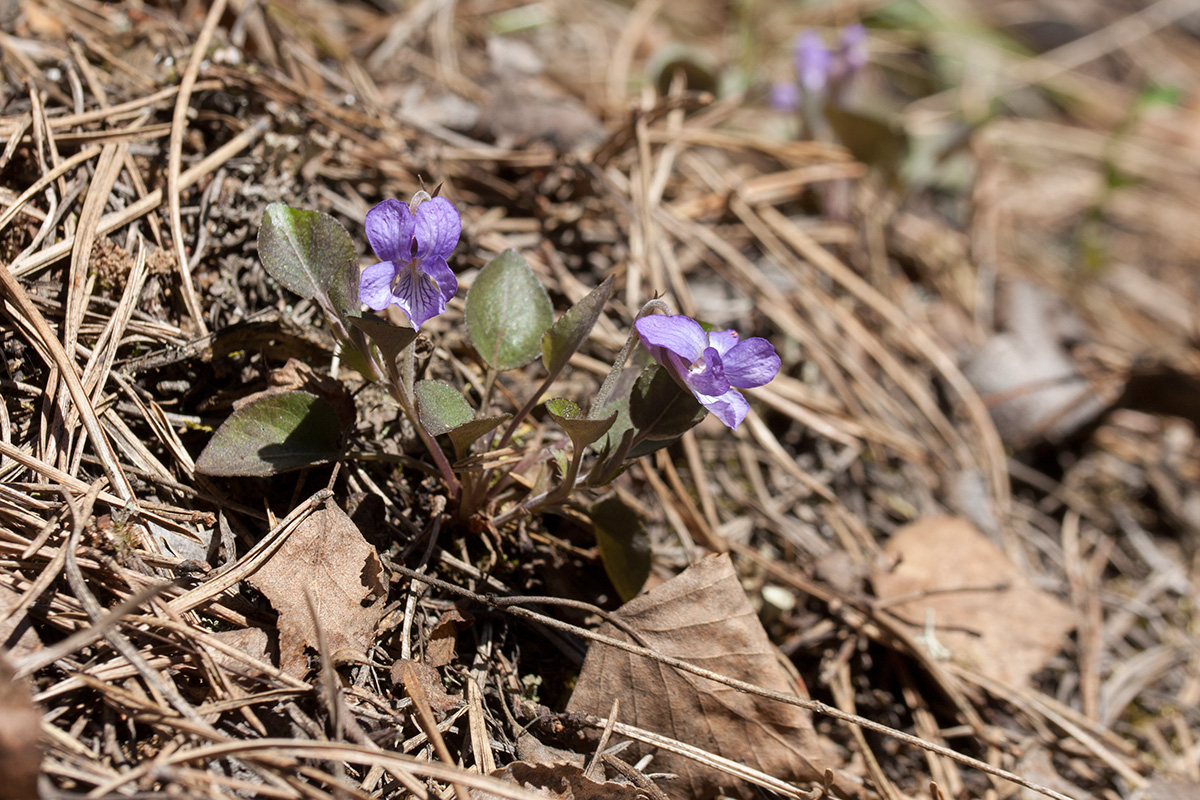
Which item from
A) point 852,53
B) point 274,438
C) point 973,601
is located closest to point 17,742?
point 274,438

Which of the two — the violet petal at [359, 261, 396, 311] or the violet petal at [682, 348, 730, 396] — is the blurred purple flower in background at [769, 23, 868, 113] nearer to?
the violet petal at [682, 348, 730, 396]

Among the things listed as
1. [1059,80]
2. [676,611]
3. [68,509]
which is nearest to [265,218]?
[68,509]

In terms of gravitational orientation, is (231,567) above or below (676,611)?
above

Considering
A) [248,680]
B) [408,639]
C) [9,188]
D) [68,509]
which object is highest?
[9,188]

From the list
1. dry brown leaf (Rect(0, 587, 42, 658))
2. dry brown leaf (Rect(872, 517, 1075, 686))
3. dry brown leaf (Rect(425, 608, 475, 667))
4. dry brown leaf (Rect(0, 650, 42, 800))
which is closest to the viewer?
dry brown leaf (Rect(0, 650, 42, 800))

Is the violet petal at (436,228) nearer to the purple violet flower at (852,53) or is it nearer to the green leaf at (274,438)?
the green leaf at (274,438)

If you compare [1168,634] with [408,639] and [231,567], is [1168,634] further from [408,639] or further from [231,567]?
[231,567]

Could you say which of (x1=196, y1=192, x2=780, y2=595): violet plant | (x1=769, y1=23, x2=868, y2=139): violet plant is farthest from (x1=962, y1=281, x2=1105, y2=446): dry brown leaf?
(x1=196, y1=192, x2=780, y2=595): violet plant

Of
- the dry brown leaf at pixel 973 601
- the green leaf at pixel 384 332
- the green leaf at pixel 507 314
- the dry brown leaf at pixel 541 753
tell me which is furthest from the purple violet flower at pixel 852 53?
the dry brown leaf at pixel 541 753
